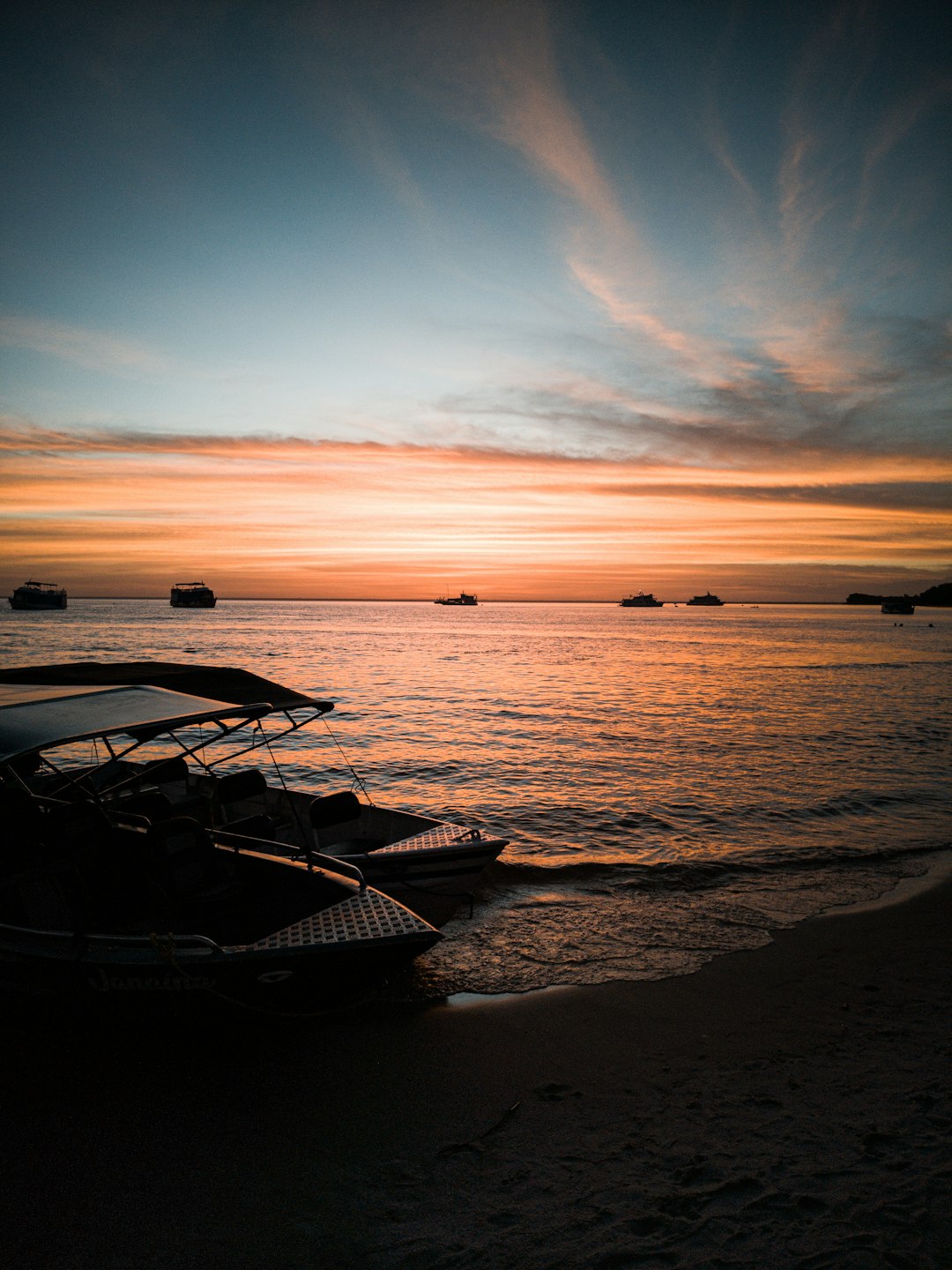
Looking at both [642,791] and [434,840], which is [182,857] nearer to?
[434,840]

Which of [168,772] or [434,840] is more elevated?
[168,772]

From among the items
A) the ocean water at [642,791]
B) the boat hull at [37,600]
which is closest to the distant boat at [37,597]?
the boat hull at [37,600]

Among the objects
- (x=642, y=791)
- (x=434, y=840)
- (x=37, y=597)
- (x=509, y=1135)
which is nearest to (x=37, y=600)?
(x=37, y=597)

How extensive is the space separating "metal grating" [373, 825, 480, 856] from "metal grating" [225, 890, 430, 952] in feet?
6.97

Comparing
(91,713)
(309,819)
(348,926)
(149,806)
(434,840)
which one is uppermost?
(91,713)

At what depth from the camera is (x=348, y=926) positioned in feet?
20.3

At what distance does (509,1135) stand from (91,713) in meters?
5.11

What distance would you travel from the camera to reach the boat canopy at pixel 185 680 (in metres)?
8.41

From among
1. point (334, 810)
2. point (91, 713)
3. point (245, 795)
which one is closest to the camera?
point (91, 713)

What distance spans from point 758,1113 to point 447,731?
67.4 feet

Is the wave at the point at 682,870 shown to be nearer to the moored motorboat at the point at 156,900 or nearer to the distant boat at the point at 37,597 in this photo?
the moored motorboat at the point at 156,900

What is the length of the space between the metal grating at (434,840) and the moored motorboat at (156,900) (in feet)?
5.12

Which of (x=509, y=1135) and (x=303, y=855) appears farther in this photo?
(x=303, y=855)

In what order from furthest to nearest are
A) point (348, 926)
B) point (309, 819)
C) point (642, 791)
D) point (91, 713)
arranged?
1. point (642, 791)
2. point (309, 819)
3. point (91, 713)
4. point (348, 926)
